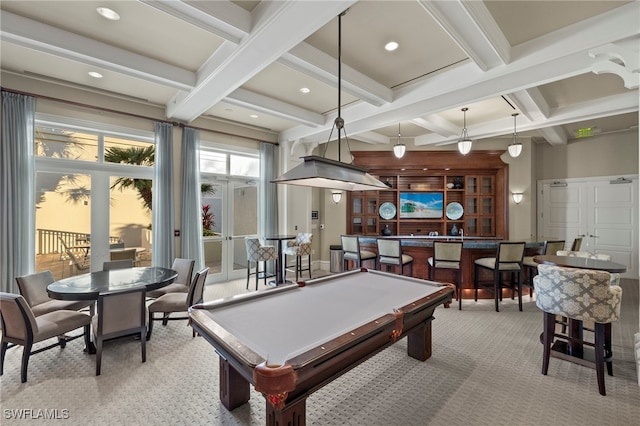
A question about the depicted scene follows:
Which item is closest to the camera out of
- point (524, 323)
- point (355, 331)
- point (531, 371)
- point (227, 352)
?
point (227, 352)

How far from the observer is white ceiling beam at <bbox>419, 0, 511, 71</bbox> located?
2.35 m

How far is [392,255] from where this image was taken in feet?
16.3

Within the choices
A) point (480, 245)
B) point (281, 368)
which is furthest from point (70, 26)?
point (480, 245)

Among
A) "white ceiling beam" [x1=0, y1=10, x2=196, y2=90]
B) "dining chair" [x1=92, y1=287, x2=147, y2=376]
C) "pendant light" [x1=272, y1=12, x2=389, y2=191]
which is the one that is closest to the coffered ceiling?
"white ceiling beam" [x1=0, y1=10, x2=196, y2=90]

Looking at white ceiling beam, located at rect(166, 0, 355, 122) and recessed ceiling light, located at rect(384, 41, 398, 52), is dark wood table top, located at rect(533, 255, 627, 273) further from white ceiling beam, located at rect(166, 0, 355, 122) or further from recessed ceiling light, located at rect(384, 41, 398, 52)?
white ceiling beam, located at rect(166, 0, 355, 122)

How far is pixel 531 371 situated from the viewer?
271 cm

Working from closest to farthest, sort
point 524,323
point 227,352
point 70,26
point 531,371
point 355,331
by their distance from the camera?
point 227,352
point 355,331
point 531,371
point 70,26
point 524,323

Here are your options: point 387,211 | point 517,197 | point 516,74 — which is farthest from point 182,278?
point 517,197

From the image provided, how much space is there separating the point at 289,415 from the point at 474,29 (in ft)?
→ 11.2

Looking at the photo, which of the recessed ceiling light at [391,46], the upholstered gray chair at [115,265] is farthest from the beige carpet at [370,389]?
the recessed ceiling light at [391,46]

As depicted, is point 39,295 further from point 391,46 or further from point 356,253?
point 391,46

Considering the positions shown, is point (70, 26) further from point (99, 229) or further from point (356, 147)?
point (356, 147)

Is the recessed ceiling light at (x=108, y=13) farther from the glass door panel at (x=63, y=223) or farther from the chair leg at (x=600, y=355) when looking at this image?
the chair leg at (x=600, y=355)

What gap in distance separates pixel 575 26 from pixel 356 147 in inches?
197
